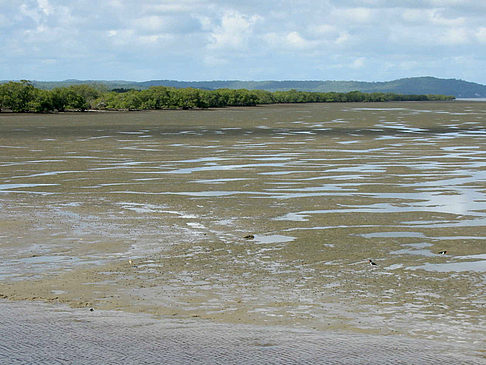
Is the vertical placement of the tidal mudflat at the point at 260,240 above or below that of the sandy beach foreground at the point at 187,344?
below

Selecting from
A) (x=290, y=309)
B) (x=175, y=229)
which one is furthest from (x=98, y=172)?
(x=290, y=309)

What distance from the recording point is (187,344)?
281 inches

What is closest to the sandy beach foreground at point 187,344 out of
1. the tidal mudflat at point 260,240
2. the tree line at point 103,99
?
the tidal mudflat at point 260,240

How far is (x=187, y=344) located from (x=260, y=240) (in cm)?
551

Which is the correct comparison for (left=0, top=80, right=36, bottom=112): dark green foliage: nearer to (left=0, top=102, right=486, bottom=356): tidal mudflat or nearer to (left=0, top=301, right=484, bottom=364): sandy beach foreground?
(left=0, top=102, right=486, bottom=356): tidal mudflat

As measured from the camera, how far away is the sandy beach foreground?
264 inches

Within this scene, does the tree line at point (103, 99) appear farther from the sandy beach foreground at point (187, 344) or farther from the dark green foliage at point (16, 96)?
the sandy beach foreground at point (187, 344)

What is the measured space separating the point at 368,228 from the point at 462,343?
260 inches

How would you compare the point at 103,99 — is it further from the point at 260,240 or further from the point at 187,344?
the point at 187,344

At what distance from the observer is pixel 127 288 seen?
9.32 metres

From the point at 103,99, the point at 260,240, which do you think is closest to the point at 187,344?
the point at 260,240

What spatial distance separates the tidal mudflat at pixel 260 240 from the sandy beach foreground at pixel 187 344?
0.34 meters

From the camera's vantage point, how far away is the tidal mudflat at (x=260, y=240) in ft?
27.9

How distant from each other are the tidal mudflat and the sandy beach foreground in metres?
0.34
